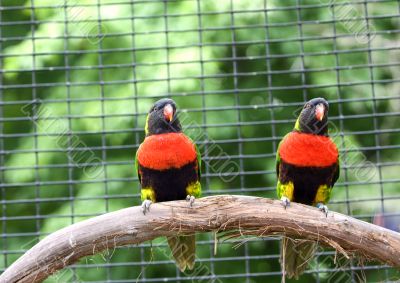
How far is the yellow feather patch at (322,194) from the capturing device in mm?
3624

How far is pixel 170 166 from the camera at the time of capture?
11.6ft

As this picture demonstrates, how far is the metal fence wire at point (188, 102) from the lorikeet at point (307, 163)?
92cm

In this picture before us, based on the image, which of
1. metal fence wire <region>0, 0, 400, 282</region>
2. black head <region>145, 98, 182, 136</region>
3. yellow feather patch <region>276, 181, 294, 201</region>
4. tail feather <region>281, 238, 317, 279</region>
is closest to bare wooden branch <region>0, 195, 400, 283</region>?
tail feather <region>281, 238, 317, 279</region>

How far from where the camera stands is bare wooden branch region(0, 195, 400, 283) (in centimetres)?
287

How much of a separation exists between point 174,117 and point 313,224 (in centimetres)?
113

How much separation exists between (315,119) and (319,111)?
5 cm

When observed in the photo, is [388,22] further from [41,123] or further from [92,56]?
[41,123]

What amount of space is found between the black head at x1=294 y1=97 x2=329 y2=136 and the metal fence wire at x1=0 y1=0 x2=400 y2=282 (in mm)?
911

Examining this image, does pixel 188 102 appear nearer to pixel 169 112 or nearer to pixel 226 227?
pixel 169 112

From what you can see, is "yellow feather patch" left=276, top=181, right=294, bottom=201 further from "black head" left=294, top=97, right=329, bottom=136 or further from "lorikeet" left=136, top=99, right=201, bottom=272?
"lorikeet" left=136, top=99, right=201, bottom=272

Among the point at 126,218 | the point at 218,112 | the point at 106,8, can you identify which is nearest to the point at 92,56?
the point at 106,8

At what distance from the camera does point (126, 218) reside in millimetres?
2906

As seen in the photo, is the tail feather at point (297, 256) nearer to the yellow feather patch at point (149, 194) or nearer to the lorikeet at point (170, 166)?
the lorikeet at point (170, 166)

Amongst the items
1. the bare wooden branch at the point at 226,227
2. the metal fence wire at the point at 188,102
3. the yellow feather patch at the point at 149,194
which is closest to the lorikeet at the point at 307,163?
the bare wooden branch at the point at 226,227
